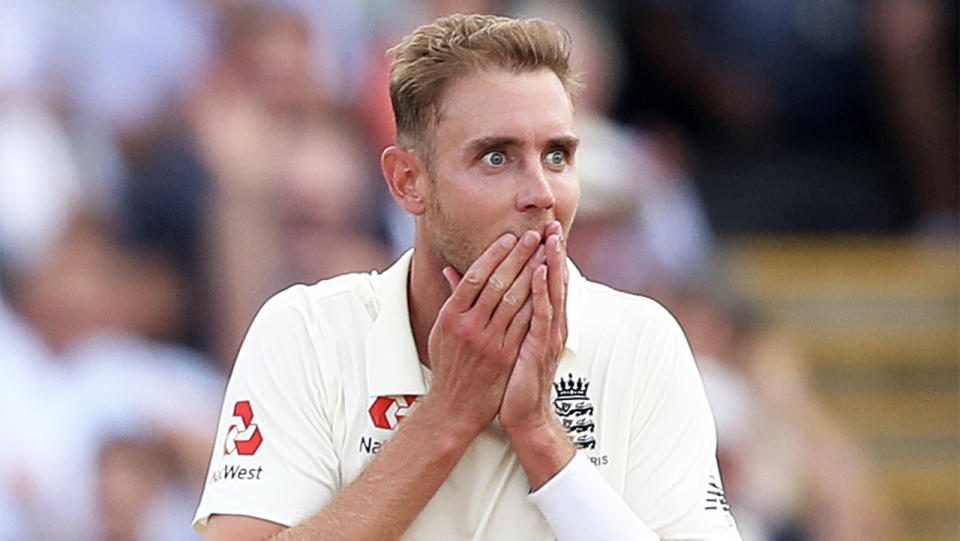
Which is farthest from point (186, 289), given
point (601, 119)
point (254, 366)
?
point (254, 366)

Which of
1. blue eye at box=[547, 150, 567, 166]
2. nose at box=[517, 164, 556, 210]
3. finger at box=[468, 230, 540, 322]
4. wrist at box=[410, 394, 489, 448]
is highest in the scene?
blue eye at box=[547, 150, 567, 166]

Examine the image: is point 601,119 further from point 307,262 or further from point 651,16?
point 307,262

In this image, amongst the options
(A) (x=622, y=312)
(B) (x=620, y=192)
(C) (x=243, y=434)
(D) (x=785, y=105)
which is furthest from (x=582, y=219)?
(C) (x=243, y=434)

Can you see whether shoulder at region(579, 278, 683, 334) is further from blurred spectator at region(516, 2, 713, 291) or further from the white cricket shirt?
blurred spectator at region(516, 2, 713, 291)

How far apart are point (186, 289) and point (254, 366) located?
134 inches

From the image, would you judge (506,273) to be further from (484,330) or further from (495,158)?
(495,158)

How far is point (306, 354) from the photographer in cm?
337

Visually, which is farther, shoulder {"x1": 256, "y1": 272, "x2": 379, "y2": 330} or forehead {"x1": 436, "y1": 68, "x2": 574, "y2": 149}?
shoulder {"x1": 256, "y1": 272, "x2": 379, "y2": 330}

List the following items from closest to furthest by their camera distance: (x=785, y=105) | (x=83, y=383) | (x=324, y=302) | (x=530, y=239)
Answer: (x=530, y=239) → (x=324, y=302) → (x=83, y=383) → (x=785, y=105)

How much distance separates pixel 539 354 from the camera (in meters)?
3.17

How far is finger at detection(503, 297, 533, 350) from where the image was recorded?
3.17m

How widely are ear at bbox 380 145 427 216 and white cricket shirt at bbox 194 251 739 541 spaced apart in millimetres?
187

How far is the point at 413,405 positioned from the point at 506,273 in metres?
0.35

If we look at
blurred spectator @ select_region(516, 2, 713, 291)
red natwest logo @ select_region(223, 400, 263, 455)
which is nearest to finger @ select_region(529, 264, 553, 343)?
red natwest logo @ select_region(223, 400, 263, 455)
